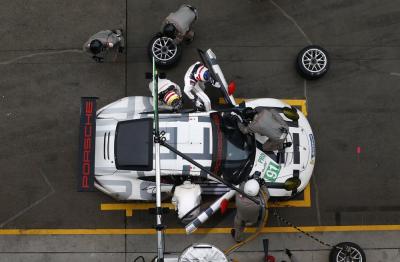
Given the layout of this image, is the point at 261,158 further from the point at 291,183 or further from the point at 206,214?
the point at 206,214

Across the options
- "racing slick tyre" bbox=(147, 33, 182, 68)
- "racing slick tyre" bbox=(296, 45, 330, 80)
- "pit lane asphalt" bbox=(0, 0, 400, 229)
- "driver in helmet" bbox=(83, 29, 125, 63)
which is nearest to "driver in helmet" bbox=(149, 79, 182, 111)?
"racing slick tyre" bbox=(147, 33, 182, 68)

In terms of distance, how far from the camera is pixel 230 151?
23.1 ft

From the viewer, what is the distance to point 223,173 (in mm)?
7090

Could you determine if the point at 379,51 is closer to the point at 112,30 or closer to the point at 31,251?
the point at 112,30

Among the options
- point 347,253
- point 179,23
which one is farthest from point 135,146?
point 347,253

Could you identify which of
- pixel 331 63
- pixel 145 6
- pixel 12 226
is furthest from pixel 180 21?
pixel 12 226

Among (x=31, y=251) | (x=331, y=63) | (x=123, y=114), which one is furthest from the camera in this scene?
(x=331, y=63)

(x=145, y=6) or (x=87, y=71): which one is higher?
(x=145, y=6)

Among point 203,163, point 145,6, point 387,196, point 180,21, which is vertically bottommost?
point 387,196

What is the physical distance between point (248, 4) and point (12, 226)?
650 cm

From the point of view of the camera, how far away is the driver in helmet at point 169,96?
7.38m

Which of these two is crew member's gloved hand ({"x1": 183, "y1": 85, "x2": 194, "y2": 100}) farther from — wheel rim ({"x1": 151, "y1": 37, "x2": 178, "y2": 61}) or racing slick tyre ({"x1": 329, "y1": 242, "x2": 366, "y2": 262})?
racing slick tyre ({"x1": 329, "y1": 242, "x2": 366, "y2": 262})

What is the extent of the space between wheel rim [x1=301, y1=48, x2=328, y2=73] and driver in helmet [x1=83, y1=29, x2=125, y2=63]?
142 inches

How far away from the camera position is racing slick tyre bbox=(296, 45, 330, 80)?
329 inches
